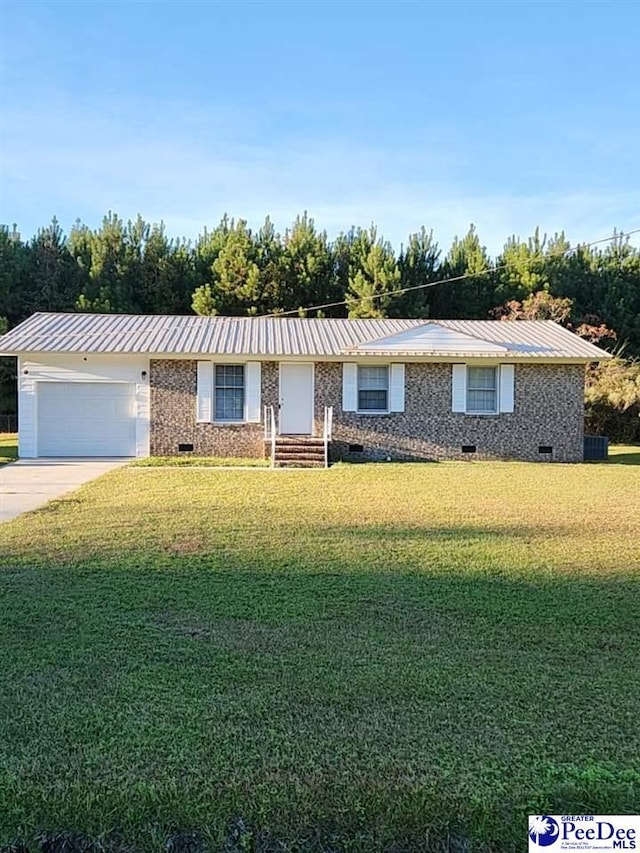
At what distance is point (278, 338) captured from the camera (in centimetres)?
1850

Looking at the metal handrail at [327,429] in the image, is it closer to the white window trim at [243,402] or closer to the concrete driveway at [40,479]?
the white window trim at [243,402]

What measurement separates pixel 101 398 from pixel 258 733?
15213mm

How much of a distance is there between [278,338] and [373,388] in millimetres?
3111

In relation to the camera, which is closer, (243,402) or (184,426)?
(184,426)

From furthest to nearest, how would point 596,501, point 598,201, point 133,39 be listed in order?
1. point 598,201
2. point 133,39
3. point 596,501

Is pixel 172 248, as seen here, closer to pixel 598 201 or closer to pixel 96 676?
pixel 598 201

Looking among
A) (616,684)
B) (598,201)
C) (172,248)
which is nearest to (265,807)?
(616,684)

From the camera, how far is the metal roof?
55.4 feet

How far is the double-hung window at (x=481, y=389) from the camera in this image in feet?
58.1

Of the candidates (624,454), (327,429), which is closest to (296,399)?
(327,429)

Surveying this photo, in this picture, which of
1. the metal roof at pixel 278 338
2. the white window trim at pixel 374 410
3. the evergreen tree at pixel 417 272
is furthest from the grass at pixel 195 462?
the evergreen tree at pixel 417 272

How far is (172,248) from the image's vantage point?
98.2 ft

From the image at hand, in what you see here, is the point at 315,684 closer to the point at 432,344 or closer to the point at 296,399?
the point at 296,399

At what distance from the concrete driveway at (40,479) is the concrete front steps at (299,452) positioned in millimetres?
3673
